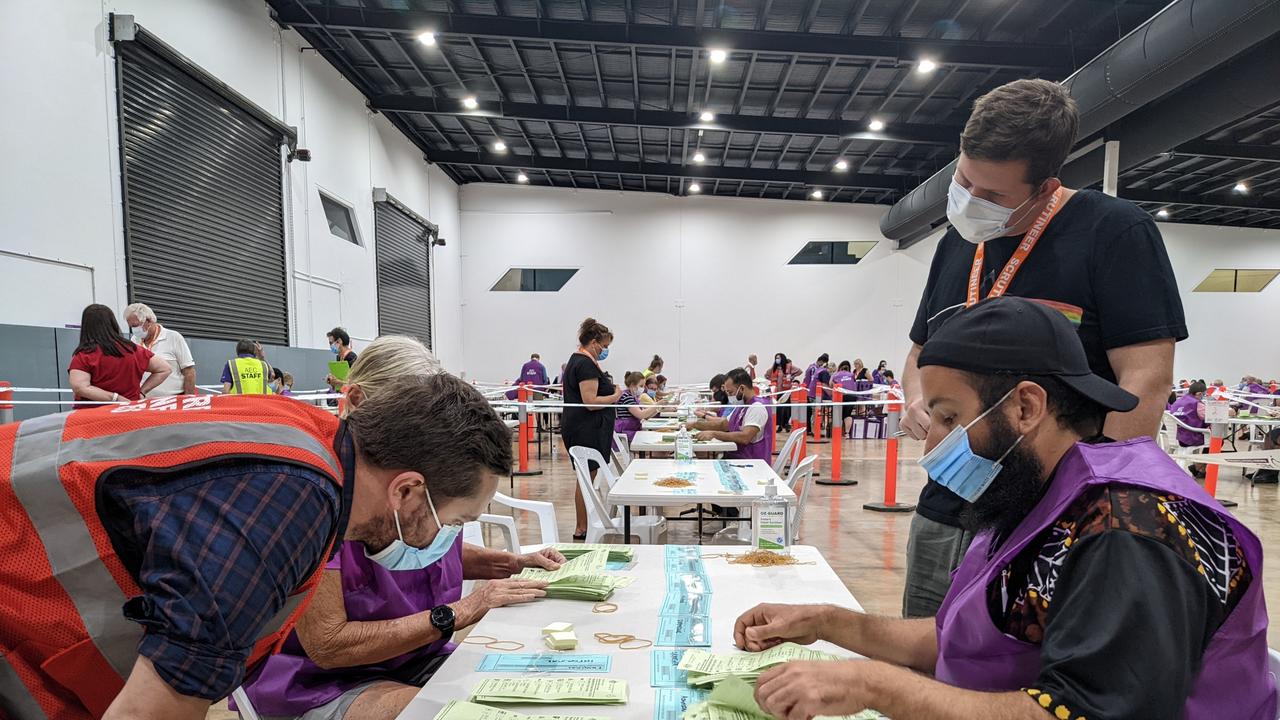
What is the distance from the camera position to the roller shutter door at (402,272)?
10.1 metres

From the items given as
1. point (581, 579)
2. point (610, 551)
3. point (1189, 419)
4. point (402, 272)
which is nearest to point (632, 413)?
point (610, 551)

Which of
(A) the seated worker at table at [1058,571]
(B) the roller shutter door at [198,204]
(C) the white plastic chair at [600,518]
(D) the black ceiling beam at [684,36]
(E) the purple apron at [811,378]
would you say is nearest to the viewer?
(A) the seated worker at table at [1058,571]

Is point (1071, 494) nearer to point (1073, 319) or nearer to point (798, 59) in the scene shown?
point (1073, 319)

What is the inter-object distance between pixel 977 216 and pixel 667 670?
45.4 inches

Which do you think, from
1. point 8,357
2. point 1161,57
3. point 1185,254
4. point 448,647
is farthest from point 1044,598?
point 1185,254

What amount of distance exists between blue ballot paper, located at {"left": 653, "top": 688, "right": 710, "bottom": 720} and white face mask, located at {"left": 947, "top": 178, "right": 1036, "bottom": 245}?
112 cm

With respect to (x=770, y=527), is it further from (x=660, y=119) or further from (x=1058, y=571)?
(x=660, y=119)

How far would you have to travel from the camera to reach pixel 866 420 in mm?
11703

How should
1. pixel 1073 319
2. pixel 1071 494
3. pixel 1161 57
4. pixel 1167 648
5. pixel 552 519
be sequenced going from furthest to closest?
pixel 1161 57 → pixel 552 519 → pixel 1073 319 → pixel 1071 494 → pixel 1167 648

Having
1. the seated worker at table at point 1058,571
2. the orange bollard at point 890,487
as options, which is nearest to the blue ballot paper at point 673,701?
the seated worker at table at point 1058,571

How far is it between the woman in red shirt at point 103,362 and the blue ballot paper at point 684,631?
3.91m

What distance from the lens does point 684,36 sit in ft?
24.1

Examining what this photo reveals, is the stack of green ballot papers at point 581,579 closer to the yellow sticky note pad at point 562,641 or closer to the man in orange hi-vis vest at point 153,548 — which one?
the yellow sticky note pad at point 562,641

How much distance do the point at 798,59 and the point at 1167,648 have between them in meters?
9.03
